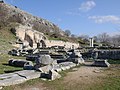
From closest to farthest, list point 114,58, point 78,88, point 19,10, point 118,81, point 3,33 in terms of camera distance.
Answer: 1. point 78,88
2. point 118,81
3. point 114,58
4. point 3,33
5. point 19,10

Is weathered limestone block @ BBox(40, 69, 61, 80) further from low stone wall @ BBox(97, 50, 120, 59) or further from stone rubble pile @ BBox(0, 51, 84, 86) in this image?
low stone wall @ BBox(97, 50, 120, 59)

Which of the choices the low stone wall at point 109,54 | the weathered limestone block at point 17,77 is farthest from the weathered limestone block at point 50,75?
the low stone wall at point 109,54

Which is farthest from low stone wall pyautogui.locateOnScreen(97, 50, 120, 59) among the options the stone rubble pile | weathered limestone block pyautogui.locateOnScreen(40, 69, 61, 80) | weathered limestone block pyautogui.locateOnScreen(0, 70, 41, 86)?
weathered limestone block pyautogui.locateOnScreen(0, 70, 41, 86)

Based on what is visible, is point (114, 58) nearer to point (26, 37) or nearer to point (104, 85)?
point (104, 85)

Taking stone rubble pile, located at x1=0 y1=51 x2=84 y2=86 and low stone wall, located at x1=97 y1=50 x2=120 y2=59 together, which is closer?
stone rubble pile, located at x1=0 y1=51 x2=84 y2=86

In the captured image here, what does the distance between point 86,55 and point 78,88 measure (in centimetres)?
1607

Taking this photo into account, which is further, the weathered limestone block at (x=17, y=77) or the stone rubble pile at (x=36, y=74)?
the stone rubble pile at (x=36, y=74)

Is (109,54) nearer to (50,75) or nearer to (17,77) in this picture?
(50,75)

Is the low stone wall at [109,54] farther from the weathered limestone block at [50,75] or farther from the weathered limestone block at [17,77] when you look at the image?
the weathered limestone block at [17,77]

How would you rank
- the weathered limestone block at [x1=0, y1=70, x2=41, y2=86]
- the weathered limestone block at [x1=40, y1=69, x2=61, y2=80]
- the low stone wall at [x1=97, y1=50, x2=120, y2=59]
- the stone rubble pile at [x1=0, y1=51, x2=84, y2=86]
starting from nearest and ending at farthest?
the weathered limestone block at [x1=0, y1=70, x2=41, y2=86] → the stone rubble pile at [x1=0, y1=51, x2=84, y2=86] → the weathered limestone block at [x1=40, y1=69, x2=61, y2=80] → the low stone wall at [x1=97, y1=50, x2=120, y2=59]

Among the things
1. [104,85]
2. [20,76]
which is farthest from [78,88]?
[20,76]

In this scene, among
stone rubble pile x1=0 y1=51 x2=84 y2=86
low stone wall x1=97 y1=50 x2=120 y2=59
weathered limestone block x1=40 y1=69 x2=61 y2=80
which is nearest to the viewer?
stone rubble pile x1=0 y1=51 x2=84 y2=86

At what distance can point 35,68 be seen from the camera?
531 inches

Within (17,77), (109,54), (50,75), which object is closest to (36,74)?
(50,75)
